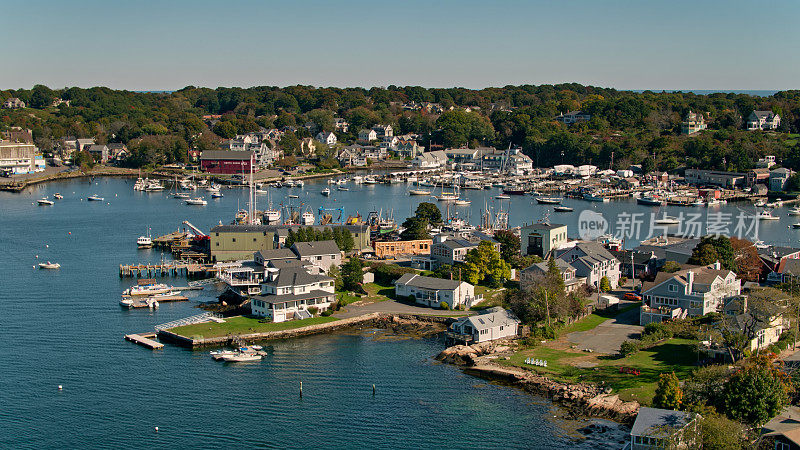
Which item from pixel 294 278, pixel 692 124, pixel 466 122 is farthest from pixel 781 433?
pixel 466 122

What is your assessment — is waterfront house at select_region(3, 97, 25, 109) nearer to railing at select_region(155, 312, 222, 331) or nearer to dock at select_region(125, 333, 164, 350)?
railing at select_region(155, 312, 222, 331)

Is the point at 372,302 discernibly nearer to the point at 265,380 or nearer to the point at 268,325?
the point at 268,325

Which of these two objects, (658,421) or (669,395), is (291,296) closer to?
(669,395)

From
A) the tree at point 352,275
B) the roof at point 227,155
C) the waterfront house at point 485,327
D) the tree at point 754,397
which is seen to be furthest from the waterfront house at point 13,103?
the tree at point 754,397

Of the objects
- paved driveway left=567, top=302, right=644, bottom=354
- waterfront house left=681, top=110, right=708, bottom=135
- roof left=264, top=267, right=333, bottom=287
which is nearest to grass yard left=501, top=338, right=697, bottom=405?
paved driveway left=567, top=302, right=644, bottom=354

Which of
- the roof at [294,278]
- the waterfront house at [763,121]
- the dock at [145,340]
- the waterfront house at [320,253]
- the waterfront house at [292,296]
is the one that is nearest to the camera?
the dock at [145,340]

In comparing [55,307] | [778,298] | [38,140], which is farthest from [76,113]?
[778,298]

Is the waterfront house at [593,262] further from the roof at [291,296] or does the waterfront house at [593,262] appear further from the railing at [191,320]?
the railing at [191,320]
